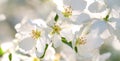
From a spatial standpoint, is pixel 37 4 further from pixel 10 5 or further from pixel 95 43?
pixel 95 43

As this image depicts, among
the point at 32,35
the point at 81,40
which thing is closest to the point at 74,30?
the point at 81,40

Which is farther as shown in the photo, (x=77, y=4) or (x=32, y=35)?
(x=32, y=35)

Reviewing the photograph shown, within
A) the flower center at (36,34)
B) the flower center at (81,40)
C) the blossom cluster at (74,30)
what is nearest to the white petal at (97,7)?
the blossom cluster at (74,30)

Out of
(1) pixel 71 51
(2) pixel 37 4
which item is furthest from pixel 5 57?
(2) pixel 37 4

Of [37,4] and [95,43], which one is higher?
[37,4]

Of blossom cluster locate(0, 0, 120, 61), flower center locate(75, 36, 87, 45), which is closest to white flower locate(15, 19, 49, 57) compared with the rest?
blossom cluster locate(0, 0, 120, 61)

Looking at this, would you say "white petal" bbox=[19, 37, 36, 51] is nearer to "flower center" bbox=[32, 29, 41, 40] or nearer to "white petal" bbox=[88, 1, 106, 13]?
"flower center" bbox=[32, 29, 41, 40]

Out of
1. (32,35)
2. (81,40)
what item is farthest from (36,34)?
(81,40)

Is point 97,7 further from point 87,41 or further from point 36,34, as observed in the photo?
point 36,34
